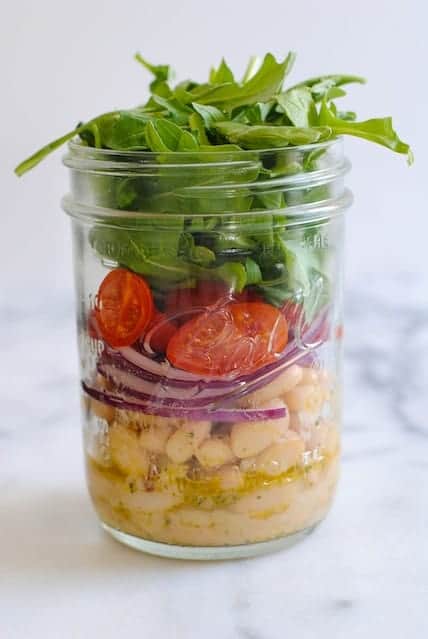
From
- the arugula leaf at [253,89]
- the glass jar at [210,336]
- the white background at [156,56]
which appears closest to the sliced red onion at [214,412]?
the glass jar at [210,336]

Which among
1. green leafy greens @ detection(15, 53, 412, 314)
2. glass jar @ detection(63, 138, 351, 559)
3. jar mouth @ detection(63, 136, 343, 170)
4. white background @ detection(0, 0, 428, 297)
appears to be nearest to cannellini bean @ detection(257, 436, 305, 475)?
glass jar @ detection(63, 138, 351, 559)

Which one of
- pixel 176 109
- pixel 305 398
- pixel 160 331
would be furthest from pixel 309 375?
pixel 176 109

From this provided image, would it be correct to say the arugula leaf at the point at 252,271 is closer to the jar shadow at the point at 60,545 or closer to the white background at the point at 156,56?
the jar shadow at the point at 60,545

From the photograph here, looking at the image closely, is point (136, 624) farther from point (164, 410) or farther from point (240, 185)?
point (240, 185)

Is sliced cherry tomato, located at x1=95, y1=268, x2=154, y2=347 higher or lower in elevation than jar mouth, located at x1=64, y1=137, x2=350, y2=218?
lower

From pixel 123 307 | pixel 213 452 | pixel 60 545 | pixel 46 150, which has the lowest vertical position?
pixel 60 545

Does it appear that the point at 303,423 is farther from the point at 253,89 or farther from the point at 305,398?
the point at 253,89

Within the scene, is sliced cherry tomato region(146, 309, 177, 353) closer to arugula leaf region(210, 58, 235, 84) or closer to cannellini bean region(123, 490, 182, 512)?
cannellini bean region(123, 490, 182, 512)
